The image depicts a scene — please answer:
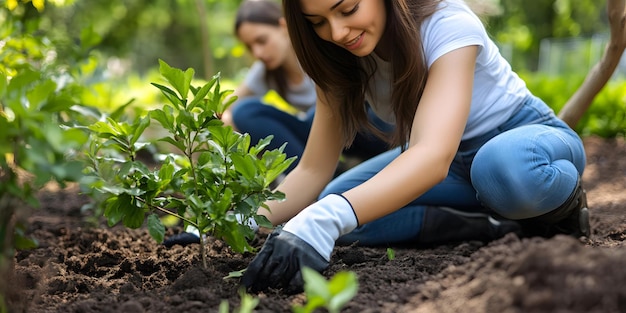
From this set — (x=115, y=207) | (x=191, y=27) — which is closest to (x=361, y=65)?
(x=115, y=207)

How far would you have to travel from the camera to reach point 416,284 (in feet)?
5.04

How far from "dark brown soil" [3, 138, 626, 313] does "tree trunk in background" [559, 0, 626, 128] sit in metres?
0.43

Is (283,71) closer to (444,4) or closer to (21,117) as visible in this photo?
(444,4)

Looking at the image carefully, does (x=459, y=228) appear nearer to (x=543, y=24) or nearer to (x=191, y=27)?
(x=543, y=24)

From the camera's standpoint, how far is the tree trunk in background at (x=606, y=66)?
2.37m

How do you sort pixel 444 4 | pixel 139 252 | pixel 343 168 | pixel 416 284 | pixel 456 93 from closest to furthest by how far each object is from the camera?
pixel 416 284
pixel 456 93
pixel 444 4
pixel 139 252
pixel 343 168

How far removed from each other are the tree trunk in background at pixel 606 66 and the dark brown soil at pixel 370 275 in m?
0.43

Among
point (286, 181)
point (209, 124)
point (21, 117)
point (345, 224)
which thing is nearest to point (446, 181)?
point (286, 181)

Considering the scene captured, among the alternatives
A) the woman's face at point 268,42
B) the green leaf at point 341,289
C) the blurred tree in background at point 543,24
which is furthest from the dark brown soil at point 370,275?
the blurred tree in background at point 543,24

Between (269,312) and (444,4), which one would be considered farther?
(444,4)

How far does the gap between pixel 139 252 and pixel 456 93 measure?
114cm

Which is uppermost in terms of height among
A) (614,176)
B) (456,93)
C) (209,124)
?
(209,124)

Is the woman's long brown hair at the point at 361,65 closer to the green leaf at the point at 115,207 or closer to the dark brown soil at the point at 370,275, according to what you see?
the dark brown soil at the point at 370,275

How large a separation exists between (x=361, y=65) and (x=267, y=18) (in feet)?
6.01
